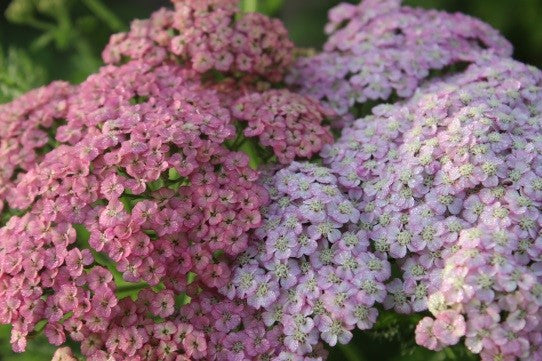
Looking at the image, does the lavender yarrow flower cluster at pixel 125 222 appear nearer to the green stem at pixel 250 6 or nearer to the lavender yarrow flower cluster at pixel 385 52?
the lavender yarrow flower cluster at pixel 385 52

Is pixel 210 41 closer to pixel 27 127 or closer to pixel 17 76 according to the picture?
pixel 27 127

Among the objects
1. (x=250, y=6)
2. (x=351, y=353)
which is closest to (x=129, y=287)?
(x=351, y=353)

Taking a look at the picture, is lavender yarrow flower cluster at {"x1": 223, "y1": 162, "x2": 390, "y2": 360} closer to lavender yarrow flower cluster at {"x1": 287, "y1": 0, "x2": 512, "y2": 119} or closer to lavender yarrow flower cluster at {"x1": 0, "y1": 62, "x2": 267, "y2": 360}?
lavender yarrow flower cluster at {"x1": 0, "y1": 62, "x2": 267, "y2": 360}

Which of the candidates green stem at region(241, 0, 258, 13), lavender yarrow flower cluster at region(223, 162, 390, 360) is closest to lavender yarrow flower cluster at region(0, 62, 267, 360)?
lavender yarrow flower cluster at region(223, 162, 390, 360)

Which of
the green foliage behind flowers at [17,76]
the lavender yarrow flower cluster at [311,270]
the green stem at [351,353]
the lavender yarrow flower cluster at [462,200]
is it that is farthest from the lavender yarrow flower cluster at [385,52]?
the green foliage behind flowers at [17,76]

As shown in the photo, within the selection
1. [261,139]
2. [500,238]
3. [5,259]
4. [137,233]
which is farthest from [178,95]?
[500,238]

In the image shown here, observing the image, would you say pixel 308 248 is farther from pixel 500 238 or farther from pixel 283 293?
pixel 500 238
